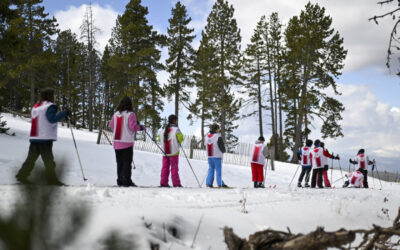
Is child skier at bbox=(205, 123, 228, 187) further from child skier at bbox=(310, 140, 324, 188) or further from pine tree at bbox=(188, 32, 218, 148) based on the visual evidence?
pine tree at bbox=(188, 32, 218, 148)

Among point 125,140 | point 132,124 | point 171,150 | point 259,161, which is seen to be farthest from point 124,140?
point 259,161

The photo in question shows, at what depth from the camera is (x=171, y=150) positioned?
7.54 meters

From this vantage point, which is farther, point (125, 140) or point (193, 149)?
point (193, 149)

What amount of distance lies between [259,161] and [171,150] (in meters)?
3.40

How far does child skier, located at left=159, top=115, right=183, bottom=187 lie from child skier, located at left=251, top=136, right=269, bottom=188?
311cm

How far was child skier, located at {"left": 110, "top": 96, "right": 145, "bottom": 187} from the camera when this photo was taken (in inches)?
252

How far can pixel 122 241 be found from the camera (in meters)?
0.94

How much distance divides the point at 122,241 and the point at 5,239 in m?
0.33

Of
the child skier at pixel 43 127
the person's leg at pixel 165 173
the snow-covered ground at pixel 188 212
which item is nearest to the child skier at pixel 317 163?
the snow-covered ground at pixel 188 212

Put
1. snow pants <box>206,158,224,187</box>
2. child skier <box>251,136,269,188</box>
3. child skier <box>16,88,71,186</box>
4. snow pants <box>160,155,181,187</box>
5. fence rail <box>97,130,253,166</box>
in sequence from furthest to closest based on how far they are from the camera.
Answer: fence rail <box>97,130,253,166</box> → child skier <box>251,136,269,188</box> → snow pants <box>206,158,224,187</box> → snow pants <box>160,155,181,187</box> → child skier <box>16,88,71,186</box>

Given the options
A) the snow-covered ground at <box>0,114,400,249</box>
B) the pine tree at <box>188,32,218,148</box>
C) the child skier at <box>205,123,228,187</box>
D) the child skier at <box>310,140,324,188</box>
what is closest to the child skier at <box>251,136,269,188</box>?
the child skier at <box>205,123,228,187</box>

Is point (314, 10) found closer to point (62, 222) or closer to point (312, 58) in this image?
point (312, 58)

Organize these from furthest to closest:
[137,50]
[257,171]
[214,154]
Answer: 1. [137,50]
2. [257,171]
3. [214,154]

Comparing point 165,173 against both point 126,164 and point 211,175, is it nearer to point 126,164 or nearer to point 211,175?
point 126,164
